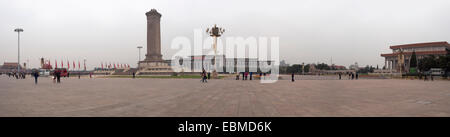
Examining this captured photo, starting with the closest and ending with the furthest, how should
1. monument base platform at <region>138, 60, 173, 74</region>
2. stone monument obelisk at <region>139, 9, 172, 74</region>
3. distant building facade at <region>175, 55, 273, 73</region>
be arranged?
monument base platform at <region>138, 60, 173, 74</region> < stone monument obelisk at <region>139, 9, 172, 74</region> < distant building facade at <region>175, 55, 273, 73</region>

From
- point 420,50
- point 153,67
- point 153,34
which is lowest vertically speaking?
point 153,67

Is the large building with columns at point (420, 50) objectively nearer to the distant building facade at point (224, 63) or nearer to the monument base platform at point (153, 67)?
the distant building facade at point (224, 63)

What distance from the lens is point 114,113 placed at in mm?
5902

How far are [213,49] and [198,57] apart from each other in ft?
→ 268

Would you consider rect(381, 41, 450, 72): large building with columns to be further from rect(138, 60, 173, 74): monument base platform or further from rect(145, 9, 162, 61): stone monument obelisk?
rect(145, 9, 162, 61): stone monument obelisk

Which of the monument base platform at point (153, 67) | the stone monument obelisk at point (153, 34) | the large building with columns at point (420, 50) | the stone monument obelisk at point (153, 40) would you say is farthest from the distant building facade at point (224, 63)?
the large building with columns at point (420, 50)

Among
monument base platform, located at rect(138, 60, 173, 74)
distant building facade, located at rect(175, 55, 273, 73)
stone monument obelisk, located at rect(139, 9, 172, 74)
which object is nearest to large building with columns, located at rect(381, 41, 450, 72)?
distant building facade, located at rect(175, 55, 273, 73)

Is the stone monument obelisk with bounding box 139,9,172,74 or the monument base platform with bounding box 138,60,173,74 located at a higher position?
the stone monument obelisk with bounding box 139,9,172,74

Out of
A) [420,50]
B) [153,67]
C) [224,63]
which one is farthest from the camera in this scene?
[224,63]

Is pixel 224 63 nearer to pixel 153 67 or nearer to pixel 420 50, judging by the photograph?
pixel 153 67

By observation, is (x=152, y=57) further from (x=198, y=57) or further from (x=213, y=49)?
(x=198, y=57)

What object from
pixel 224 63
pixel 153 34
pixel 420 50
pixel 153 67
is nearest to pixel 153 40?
pixel 153 34

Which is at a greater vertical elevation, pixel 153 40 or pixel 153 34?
pixel 153 34
